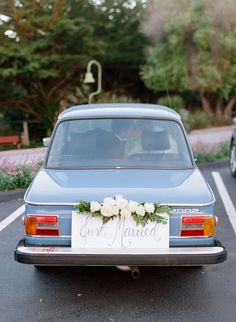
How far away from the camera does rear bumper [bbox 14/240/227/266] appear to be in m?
3.25

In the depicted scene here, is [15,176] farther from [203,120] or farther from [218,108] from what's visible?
[218,108]

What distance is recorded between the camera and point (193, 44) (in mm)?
21109

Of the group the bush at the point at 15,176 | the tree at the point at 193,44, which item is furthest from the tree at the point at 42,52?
the bush at the point at 15,176

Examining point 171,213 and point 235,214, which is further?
point 235,214

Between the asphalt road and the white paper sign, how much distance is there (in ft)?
1.82

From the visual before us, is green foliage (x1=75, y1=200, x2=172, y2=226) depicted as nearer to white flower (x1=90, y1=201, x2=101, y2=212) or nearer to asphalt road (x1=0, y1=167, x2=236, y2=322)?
white flower (x1=90, y1=201, x2=101, y2=212)

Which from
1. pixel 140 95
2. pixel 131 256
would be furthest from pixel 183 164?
pixel 140 95

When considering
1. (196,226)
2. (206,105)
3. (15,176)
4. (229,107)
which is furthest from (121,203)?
(229,107)

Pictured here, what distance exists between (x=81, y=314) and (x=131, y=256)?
0.64m

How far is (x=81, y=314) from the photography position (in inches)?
134

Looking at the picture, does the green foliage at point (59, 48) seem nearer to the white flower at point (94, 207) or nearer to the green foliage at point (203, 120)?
the green foliage at point (203, 120)

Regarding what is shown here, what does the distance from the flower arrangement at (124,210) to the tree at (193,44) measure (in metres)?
17.2

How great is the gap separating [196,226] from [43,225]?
1.17m

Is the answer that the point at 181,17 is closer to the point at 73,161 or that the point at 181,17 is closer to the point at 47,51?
the point at 47,51
